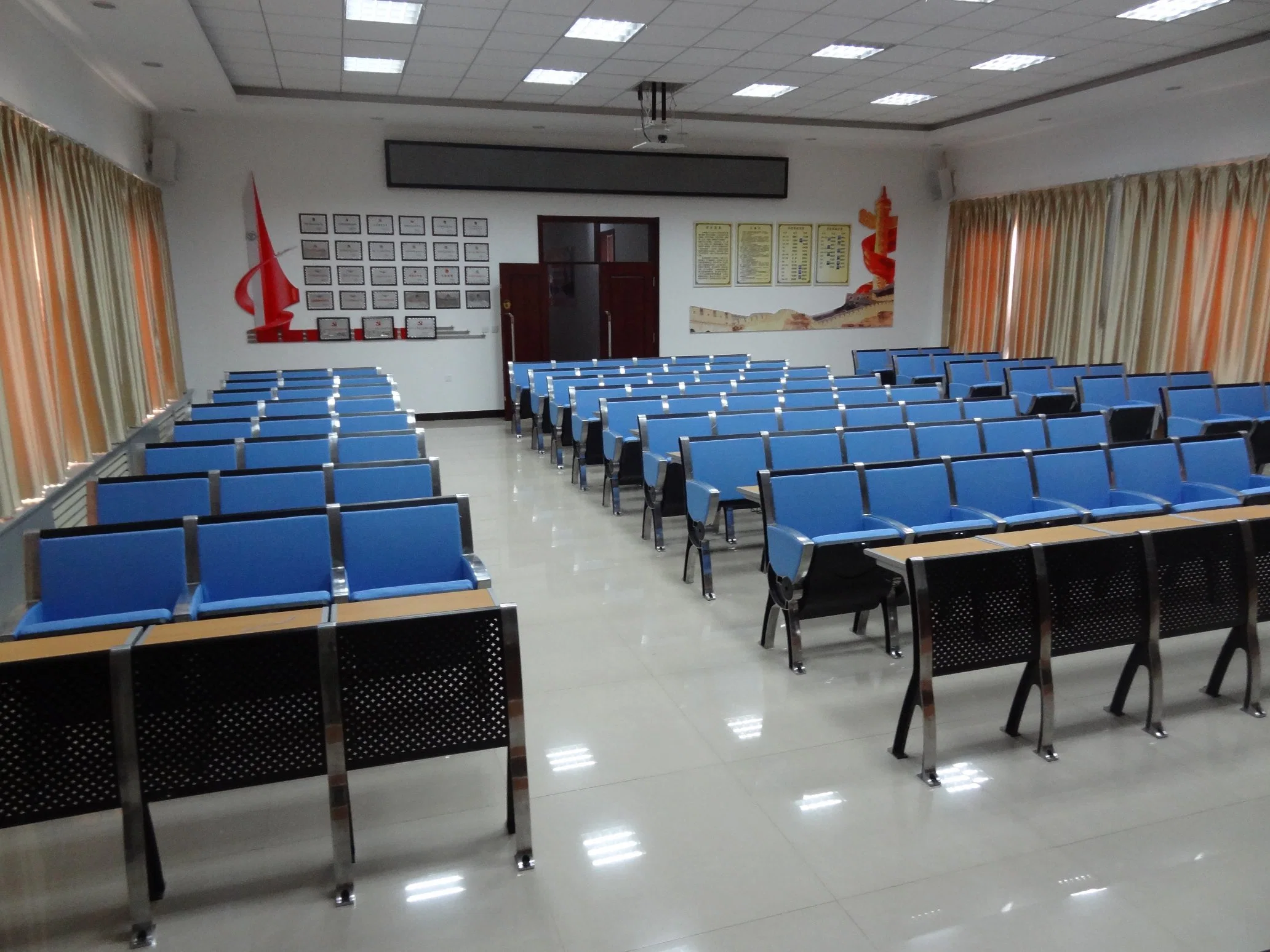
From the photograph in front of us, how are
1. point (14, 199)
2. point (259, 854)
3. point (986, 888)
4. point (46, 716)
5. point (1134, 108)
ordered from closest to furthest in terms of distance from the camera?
point (46, 716) < point (986, 888) < point (259, 854) < point (14, 199) < point (1134, 108)

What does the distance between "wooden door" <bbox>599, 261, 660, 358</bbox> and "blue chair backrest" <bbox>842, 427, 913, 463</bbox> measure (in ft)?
25.3

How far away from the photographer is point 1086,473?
4.66 metres

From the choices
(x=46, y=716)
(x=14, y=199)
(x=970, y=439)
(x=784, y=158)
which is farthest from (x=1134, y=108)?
(x=46, y=716)

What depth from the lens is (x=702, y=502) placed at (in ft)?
15.3

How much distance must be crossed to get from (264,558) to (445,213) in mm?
9024

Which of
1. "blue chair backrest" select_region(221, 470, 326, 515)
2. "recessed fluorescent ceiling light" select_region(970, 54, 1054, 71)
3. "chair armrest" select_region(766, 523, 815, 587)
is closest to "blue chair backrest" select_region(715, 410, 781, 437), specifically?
"chair armrest" select_region(766, 523, 815, 587)

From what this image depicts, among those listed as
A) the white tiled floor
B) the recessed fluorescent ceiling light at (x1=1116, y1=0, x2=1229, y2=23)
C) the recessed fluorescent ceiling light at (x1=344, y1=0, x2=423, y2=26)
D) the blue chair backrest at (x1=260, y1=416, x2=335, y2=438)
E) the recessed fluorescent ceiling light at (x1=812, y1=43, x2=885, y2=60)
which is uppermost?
the recessed fluorescent ceiling light at (x1=812, y1=43, x2=885, y2=60)

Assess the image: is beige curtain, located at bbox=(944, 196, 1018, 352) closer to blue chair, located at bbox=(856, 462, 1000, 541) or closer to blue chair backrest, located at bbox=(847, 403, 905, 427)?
blue chair backrest, located at bbox=(847, 403, 905, 427)

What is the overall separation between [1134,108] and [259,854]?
38.7 feet

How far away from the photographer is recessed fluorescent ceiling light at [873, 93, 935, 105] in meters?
9.82

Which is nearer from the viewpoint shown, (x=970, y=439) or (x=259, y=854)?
(x=259, y=854)

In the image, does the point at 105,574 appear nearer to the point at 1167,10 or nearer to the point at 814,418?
the point at 814,418

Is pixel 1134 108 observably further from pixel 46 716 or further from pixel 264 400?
pixel 46 716

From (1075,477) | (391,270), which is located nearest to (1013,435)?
(1075,477)
